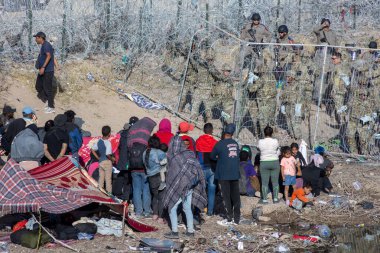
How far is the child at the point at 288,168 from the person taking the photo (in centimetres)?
1353

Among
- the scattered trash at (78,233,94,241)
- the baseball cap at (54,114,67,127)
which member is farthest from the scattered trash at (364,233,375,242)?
the baseball cap at (54,114,67,127)

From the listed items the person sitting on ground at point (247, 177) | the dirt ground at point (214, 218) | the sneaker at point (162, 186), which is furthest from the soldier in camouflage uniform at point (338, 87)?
the sneaker at point (162, 186)

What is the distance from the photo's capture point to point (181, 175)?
11625mm

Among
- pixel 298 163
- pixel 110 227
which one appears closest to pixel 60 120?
pixel 110 227

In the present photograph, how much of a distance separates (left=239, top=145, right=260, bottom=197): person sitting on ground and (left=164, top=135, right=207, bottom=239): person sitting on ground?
194 centimetres

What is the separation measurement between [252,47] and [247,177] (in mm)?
3091

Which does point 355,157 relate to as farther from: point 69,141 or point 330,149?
point 69,141

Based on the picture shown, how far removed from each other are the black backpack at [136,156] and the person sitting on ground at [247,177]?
191cm

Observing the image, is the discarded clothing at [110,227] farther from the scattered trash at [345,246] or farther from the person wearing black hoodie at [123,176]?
the scattered trash at [345,246]

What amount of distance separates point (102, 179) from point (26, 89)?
461 centimetres

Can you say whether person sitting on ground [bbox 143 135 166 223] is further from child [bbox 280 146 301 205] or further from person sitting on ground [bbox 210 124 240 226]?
child [bbox 280 146 301 205]

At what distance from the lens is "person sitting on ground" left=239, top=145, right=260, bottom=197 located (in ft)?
44.7

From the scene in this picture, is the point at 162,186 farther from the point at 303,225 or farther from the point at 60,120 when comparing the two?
the point at 303,225

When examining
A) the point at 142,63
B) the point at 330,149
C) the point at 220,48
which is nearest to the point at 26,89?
the point at 142,63
